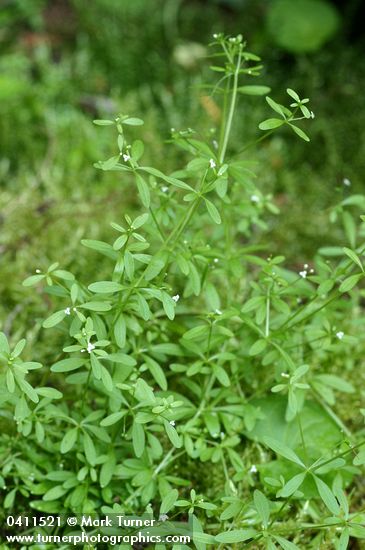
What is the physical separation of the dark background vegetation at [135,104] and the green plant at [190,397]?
0.71m

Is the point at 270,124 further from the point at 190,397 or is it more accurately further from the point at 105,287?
the point at 190,397

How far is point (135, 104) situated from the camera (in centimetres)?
333

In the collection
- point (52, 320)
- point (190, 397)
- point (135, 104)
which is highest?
point (52, 320)

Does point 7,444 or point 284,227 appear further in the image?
point 284,227

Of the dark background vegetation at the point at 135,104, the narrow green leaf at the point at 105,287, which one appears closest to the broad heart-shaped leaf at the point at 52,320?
the narrow green leaf at the point at 105,287

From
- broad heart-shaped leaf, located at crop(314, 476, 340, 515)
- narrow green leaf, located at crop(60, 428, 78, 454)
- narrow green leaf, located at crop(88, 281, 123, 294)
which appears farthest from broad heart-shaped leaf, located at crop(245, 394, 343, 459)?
narrow green leaf, located at crop(88, 281, 123, 294)

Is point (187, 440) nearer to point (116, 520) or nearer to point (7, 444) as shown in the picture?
point (116, 520)

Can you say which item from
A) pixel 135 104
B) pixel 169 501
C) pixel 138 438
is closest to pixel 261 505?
pixel 169 501

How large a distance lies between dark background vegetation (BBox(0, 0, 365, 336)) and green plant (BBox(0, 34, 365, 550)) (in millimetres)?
705

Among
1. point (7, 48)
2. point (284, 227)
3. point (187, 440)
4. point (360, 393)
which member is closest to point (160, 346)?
point (187, 440)

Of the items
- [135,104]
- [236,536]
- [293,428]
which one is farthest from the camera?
[135,104]

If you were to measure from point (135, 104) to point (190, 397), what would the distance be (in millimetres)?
1844

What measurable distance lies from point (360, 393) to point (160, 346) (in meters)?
0.74

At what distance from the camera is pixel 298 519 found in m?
1.72
